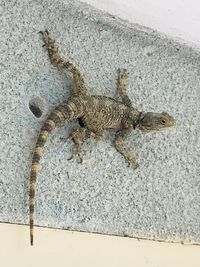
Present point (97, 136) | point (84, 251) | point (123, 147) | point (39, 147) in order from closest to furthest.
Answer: point (39, 147)
point (84, 251)
point (97, 136)
point (123, 147)

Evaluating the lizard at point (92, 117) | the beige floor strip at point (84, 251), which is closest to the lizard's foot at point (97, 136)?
the lizard at point (92, 117)

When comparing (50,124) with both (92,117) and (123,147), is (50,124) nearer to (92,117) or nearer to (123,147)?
(92,117)

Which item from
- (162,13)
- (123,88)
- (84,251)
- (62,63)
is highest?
(162,13)

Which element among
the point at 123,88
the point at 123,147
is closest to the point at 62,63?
the point at 123,88

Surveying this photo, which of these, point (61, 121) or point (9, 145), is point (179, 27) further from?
point (9, 145)

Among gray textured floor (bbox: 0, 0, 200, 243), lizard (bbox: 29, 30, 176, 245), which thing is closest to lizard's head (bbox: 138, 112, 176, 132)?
lizard (bbox: 29, 30, 176, 245)

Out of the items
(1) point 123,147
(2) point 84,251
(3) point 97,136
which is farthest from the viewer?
(1) point 123,147
